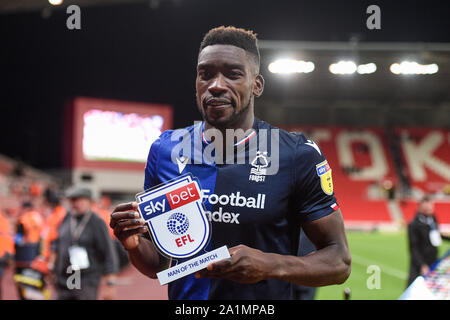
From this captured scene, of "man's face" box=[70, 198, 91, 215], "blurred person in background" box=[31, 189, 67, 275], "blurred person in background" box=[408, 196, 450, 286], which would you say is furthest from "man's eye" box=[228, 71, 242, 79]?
"blurred person in background" box=[408, 196, 450, 286]

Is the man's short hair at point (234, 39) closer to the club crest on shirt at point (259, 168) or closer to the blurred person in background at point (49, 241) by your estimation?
the club crest on shirt at point (259, 168)

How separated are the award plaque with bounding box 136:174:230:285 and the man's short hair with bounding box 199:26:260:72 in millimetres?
489

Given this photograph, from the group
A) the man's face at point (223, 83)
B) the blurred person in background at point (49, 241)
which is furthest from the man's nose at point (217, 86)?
the blurred person in background at point (49, 241)

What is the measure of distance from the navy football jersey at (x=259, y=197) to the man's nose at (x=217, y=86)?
224 mm

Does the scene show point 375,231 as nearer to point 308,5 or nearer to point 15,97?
point 308,5

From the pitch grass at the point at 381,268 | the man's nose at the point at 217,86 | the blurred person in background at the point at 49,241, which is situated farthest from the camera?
the pitch grass at the point at 381,268

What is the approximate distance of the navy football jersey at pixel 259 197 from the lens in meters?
1.53

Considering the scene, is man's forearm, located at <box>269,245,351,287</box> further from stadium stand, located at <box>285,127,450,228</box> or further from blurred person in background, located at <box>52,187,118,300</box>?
stadium stand, located at <box>285,127,450,228</box>

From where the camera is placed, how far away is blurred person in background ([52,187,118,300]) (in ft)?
16.8

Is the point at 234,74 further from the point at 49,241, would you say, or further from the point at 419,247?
the point at 419,247

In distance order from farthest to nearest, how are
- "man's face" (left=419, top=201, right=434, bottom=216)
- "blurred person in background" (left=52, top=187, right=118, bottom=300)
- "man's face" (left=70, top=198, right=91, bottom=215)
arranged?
"man's face" (left=419, top=201, right=434, bottom=216), "man's face" (left=70, top=198, right=91, bottom=215), "blurred person in background" (left=52, top=187, right=118, bottom=300)

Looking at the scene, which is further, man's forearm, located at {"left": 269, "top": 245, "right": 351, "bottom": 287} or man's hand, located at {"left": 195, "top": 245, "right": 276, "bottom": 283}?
man's forearm, located at {"left": 269, "top": 245, "right": 351, "bottom": 287}

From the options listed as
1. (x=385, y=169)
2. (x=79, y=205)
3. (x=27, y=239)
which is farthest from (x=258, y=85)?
(x=385, y=169)
